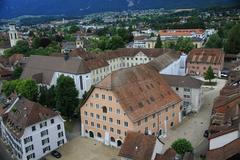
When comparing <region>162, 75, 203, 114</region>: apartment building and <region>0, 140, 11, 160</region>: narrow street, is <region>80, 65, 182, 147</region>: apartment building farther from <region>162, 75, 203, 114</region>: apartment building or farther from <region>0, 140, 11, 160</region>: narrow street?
<region>0, 140, 11, 160</region>: narrow street

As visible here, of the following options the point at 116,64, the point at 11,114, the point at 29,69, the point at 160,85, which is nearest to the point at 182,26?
the point at 116,64

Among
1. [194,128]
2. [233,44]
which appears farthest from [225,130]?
[233,44]

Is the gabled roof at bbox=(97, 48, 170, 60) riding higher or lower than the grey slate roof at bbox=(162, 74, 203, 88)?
higher

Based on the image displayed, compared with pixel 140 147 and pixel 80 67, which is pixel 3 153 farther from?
pixel 80 67

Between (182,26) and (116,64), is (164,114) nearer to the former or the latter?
(116,64)

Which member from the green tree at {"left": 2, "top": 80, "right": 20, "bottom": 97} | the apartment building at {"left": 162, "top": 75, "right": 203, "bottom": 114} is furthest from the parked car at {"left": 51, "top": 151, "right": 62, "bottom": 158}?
the green tree at {"left": 2, "top": 80, "right": 20, "bottom": 97}
